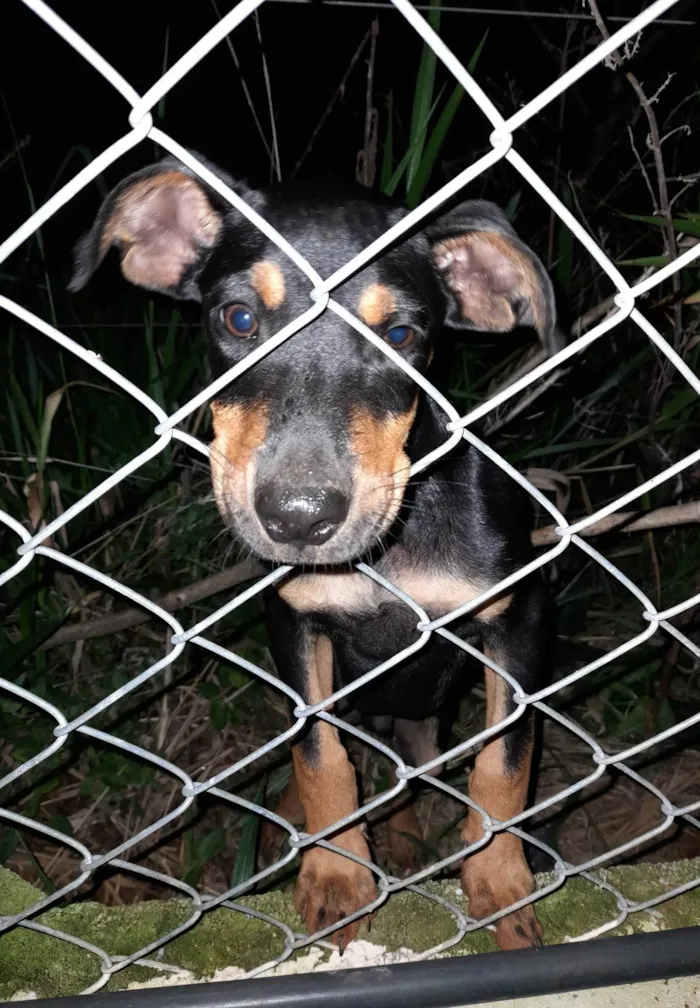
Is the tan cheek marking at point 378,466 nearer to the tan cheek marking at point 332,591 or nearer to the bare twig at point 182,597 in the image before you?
the tan cheek marking at point 332,591

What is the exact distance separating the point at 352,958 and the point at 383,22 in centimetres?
417

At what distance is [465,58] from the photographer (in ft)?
14.3

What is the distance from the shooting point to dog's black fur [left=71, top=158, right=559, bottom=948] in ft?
5.25

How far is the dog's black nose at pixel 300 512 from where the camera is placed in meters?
1.47

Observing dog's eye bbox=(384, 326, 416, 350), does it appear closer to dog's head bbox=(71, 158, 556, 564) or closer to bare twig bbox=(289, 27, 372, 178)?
dog's head bbox=(71, 158, 556, 564)

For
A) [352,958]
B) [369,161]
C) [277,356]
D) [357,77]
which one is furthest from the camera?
[357,77]

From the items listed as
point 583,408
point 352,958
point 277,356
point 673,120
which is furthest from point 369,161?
point 352,958

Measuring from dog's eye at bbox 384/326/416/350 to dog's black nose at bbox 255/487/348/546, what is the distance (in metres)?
0.56

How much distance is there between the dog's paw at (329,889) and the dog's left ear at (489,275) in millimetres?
1579

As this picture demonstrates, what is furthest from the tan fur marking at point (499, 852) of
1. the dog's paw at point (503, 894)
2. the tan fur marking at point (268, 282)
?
the tan fur marking at point (268, 282)

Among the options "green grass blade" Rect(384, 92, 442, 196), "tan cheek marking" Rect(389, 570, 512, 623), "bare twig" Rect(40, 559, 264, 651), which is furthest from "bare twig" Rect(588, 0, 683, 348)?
"bare twig" Rect(40, 559, 264, 651)

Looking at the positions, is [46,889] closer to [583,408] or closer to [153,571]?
[153,571]

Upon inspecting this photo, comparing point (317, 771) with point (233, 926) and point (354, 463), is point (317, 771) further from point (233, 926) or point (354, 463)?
point (354, 463)

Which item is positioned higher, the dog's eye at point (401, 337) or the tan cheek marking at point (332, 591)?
the dog's eye at point (401, 337)
